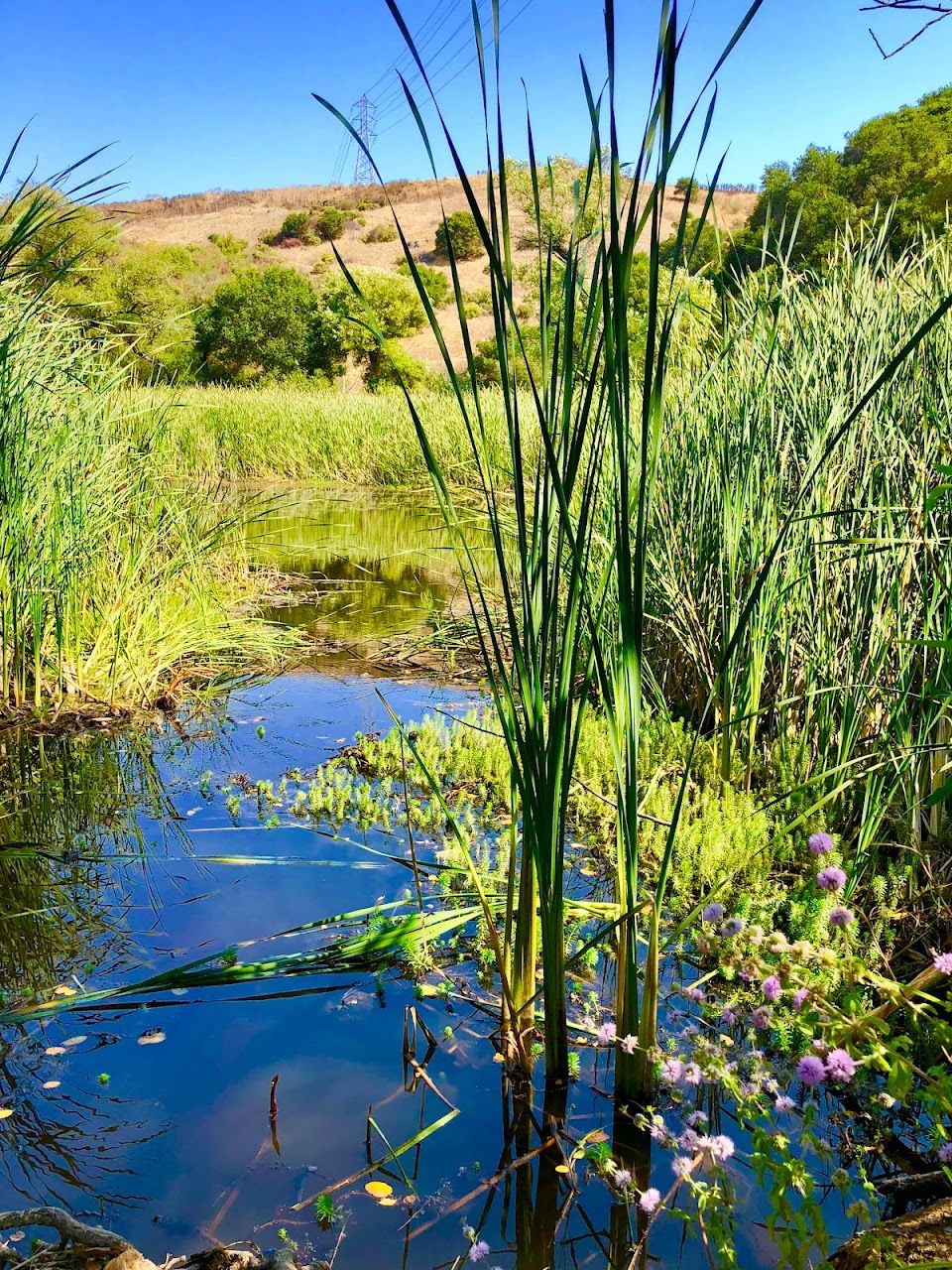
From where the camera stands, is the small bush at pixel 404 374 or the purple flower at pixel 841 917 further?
the small bush at pixel 404 374

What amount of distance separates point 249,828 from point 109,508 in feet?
6.05

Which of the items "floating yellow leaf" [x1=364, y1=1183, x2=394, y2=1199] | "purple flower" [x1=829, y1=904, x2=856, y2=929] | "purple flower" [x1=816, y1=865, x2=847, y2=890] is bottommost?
"floating yellow leaf" [x1=364, y1=1183, x2=394, y2=1199]

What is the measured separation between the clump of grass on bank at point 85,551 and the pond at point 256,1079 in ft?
2.51

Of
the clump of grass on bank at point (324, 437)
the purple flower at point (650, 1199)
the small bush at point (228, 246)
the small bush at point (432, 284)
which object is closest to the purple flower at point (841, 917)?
the purple flower at point (650, 1199)

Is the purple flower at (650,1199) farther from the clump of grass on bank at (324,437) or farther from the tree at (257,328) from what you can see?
the tree at (257,328)

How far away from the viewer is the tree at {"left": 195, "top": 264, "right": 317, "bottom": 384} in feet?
96.9

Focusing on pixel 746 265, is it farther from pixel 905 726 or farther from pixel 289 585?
pixel 289 585

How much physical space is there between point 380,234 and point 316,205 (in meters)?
10.8

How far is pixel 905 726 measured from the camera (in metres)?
2.39

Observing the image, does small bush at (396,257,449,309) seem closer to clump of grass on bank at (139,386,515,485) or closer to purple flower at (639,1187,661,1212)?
clump of grass on bank at (139,386,515,485)

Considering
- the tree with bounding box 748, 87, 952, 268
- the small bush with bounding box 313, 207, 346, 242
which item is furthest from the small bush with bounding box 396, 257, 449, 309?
the small bush with bounding box 313, 207, 346, 242

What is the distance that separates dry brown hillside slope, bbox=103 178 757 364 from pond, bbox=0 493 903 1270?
122 feet

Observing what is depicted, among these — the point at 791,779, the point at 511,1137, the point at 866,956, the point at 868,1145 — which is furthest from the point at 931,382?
the point at 511,1137

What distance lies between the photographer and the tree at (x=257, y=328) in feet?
96.9
